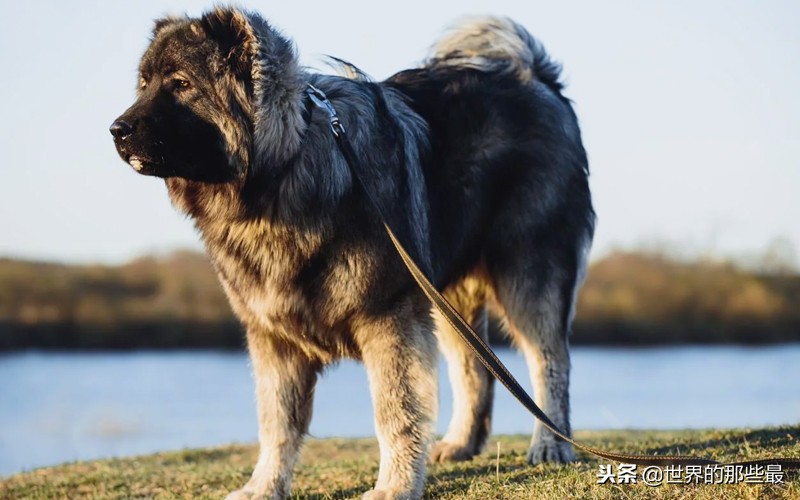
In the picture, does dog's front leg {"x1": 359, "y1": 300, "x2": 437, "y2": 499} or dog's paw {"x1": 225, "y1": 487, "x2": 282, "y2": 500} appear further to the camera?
dog's paw {"x1": 225, "y1": 487, "x2": 282, "y2": 500}

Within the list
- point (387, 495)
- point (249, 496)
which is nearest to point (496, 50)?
point (387, 495)

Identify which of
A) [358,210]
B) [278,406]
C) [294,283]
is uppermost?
[358,210]

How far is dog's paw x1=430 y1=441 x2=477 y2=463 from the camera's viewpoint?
6.00 meters

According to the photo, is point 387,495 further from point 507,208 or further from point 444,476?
point 507,208

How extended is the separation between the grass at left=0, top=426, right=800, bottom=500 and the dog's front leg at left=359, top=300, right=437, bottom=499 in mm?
263

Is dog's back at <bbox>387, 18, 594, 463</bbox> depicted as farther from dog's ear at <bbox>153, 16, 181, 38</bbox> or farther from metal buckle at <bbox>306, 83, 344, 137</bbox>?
dog's ear at <bbox>153, 16, 181, 38</bbox>

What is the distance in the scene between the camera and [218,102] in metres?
4.38

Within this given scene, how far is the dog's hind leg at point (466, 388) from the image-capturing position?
6059 mm

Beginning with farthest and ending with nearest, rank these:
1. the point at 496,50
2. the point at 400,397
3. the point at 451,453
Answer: the point at 496,50
the point at 451,453
the point at 400,397

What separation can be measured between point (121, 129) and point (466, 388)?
2995 mm

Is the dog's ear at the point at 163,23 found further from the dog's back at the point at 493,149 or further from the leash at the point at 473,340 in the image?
the dog's back at the point at 493,149

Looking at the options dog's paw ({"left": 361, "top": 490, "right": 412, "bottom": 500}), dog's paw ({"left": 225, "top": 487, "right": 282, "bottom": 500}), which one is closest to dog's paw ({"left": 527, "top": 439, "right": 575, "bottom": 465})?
dog's paw ({"left": 361, "top": 490, "right": 412, "bottom": 500})

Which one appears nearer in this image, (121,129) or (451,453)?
(121,129)

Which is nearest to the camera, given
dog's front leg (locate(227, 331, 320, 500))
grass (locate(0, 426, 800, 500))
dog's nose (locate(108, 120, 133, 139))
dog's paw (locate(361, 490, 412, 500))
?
dog's nose (locate(108, 120, 133, 139))
